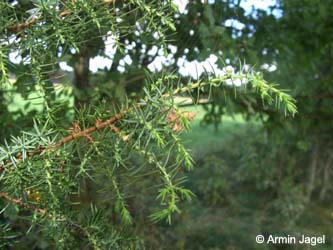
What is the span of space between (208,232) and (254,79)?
1.75 meters

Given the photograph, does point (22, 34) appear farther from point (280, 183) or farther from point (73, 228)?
point (280, 183)

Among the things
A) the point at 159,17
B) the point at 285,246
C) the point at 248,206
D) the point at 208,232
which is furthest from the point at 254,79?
the point at 248,206

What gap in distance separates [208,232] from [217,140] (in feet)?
7.15

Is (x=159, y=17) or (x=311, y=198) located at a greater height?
(x=159, y=17)

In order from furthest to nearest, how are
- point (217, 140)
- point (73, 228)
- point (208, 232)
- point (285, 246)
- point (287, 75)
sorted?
point (217, 140) → point (208, 232) → point (285, 246) → point (287, 75) → point (73, 228)

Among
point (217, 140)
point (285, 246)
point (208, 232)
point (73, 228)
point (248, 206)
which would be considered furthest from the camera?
point (217, 140)

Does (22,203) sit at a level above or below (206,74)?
below

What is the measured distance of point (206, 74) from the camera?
0.67 metres

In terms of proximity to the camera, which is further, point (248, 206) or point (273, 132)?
point (248, 206)

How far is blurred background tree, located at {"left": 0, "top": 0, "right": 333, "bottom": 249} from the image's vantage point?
0.70 meters

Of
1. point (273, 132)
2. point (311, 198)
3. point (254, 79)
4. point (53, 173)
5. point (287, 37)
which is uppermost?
point (287, 37)

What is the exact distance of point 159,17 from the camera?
0.71 metres

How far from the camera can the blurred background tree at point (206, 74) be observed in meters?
0.70

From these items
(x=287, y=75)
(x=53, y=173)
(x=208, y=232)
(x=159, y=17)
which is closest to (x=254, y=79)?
(x=159, y=17)
